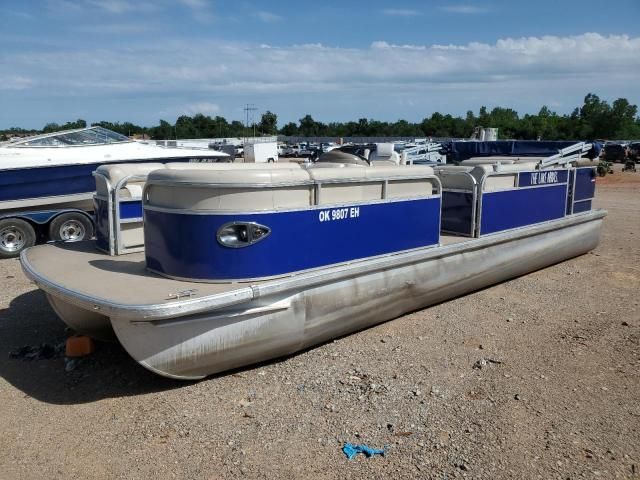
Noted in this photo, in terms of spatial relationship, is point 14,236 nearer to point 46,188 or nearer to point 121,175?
point 46,188

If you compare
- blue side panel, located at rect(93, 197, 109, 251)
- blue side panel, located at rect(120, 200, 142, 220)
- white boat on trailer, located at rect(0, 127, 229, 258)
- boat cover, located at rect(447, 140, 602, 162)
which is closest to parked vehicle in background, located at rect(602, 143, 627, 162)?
boat cover, located at rect(447, 140, 602, 162)

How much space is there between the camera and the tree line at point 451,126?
66438 mm

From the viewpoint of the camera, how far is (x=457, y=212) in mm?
6738

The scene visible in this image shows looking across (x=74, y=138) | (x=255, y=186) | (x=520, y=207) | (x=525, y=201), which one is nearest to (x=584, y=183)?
(x=525, y=201)

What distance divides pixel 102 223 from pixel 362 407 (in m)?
3.15

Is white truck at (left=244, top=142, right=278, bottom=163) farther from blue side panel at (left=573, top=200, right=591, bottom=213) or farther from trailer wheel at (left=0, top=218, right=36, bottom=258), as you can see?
blue side panel at (left=573, top=200, right=591, bottom=213)

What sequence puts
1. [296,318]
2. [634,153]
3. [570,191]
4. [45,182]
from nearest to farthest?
[296,318], [570,191], [45,182], [634,153]

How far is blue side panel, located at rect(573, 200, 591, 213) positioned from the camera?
858 centimetres

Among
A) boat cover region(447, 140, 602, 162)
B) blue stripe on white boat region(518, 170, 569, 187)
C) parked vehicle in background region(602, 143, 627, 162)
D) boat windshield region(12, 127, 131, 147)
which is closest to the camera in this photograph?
blue stripe on white boat region(518, 170, 569, 187)

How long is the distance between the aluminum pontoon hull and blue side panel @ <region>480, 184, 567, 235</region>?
0.32 meters

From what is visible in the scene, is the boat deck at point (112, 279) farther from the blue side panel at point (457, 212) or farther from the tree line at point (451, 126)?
the tree line at point (451, 126)

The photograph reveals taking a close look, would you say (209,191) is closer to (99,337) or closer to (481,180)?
(99,337)

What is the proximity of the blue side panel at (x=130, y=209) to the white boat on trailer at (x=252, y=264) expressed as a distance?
0.08m

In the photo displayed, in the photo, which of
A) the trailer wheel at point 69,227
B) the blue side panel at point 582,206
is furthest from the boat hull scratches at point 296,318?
the trailer wheel at point 69,227
